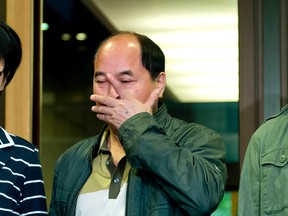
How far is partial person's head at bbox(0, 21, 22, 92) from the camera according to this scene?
306 centimetres

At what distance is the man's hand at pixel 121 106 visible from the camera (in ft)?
9.95

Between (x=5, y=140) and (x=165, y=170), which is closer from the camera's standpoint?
(x=165, y=170)

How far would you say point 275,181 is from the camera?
3055 millimetres

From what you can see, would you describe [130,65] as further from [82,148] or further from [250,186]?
[250,186]

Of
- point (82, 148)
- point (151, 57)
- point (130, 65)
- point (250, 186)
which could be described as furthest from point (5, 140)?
point (250, 186)

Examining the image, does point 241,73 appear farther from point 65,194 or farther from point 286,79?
point 65,194

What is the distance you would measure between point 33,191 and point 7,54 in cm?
56

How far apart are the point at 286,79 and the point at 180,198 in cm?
124

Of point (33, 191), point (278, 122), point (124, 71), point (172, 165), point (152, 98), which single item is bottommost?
point (33, 191)

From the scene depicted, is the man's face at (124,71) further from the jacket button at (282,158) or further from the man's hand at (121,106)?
the jacket button at (282,158)

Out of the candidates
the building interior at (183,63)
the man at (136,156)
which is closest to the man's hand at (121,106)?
the man at (136,156)

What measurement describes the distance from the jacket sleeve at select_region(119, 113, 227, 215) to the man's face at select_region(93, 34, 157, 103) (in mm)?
214

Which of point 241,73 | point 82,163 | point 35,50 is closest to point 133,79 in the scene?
point 82,163

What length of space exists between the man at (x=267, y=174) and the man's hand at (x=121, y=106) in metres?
0.47
